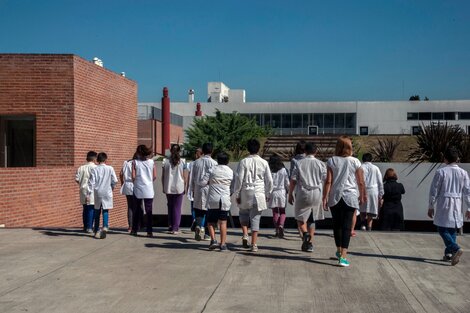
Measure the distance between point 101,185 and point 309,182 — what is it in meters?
3.90

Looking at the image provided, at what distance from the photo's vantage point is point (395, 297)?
6105 mm

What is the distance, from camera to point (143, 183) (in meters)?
9.91

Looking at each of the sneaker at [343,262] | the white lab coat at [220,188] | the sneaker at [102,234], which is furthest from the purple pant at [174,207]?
the sneaker at [343,262]

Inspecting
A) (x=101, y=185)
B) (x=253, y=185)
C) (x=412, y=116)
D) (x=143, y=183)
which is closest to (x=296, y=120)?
(x=412, y=116)

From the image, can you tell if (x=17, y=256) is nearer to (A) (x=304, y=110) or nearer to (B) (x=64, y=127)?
(B) (x=64, y=127)

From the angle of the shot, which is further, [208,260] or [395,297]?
[208,260]

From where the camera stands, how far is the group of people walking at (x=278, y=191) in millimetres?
7621

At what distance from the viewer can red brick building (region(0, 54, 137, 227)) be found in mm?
12492

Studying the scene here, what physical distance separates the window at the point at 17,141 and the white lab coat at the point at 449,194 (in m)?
10.3

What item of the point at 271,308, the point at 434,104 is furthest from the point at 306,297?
the point at 434,104

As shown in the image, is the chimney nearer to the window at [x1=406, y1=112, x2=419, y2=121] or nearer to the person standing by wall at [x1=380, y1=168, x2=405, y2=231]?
the window at [x1=406, y1=112, x2=419, y2=121]

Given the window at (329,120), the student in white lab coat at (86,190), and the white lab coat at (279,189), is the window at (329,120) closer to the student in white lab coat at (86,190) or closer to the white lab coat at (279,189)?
the white lab coat at (279,189)

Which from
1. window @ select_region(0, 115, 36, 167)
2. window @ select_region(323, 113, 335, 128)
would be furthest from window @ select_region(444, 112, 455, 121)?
window @ select_region(0, 115, 36, 167)

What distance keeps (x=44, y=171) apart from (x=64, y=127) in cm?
188
